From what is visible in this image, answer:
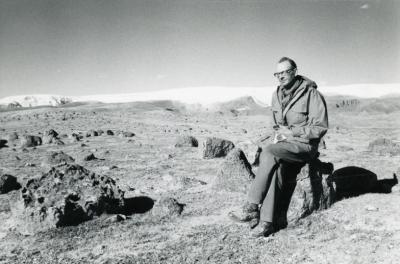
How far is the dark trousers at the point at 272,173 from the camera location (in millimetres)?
4164

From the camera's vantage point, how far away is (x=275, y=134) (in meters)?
4.53

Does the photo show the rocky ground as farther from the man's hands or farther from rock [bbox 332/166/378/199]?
the man's hands

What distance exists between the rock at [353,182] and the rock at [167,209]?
242 cm

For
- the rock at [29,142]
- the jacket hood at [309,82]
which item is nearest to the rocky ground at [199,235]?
the jacket hood at [309,82]

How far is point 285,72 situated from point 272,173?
125 centimetres

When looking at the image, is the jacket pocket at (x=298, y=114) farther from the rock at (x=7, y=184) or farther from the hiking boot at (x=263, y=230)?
the rock at (x=7, y=184)

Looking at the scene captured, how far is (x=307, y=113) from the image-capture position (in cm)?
446

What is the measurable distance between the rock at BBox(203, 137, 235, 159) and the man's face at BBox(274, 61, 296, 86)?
5876 millimetres

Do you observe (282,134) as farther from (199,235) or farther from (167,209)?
(167,209)

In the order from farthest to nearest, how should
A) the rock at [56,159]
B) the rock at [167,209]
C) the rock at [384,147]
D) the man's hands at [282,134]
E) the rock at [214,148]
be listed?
the rock at [214,148]
the rock at [384,147]
the rock at [56,159]
the rock at [167,209]
the man's hands at [282,134]

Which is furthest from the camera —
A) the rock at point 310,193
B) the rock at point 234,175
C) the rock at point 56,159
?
the rock at point 56,159

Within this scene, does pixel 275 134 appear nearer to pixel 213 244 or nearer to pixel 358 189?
pixel 213 244

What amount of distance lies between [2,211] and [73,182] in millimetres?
1307

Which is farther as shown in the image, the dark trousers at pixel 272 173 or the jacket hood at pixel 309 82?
the jacket hood at pixel 309 82
